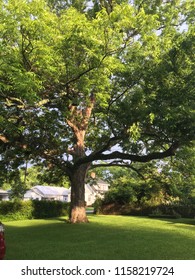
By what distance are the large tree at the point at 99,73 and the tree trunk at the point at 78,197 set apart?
865 millimetres

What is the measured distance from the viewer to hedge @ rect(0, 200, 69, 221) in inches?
1294

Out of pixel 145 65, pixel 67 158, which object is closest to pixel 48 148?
pixel 67 158

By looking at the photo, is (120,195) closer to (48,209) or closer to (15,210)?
(48,209)

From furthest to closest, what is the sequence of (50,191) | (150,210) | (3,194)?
(50,191)
(3,194)
(150,210)

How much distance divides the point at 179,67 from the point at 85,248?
368 inches

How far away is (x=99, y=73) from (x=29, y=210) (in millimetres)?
24266

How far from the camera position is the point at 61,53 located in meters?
13.4

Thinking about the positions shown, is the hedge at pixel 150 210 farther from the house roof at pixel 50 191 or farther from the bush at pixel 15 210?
the house roof at pixel 50 191

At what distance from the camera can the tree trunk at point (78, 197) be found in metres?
25.0

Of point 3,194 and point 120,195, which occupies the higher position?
point 3,194

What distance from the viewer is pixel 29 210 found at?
34.8 m

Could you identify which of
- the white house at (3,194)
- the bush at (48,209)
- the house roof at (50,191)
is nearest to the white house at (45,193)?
the house roof at (50,191)

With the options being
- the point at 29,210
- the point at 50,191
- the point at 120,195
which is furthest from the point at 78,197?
the point at 50,191

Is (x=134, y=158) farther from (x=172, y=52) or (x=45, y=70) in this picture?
(x=45, y=70)
